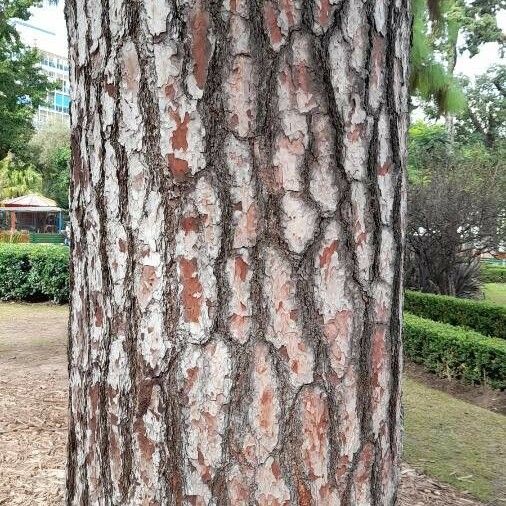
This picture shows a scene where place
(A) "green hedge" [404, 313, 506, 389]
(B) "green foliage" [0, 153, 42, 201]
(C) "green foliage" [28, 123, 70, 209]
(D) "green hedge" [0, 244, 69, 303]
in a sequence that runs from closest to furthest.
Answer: (A) "green hedge" [404, 313, 506, 389] < (D) "green hedge" [0, 244, 69, 303] < (B) "green foliage" [0, 153, 42, 201] < (C) "green foliage" [28, 123, 70, 209]

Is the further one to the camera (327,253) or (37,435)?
(37,435)

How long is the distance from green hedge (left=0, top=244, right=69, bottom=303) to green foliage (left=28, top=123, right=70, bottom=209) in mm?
28409

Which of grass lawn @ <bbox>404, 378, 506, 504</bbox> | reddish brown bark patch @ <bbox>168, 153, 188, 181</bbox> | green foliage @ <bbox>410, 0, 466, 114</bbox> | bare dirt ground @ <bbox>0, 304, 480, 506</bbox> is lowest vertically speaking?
grass lawn @ <bbox>404, 378, 506, 504</bbox>

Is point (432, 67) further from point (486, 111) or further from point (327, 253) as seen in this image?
point (486, 111)

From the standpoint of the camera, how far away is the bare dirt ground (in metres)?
3.10

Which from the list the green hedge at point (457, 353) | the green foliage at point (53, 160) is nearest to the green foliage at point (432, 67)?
the green hedge at point (457, 353)

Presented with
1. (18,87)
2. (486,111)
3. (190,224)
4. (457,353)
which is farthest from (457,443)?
(486,111)

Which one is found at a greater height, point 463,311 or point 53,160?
point 53,160

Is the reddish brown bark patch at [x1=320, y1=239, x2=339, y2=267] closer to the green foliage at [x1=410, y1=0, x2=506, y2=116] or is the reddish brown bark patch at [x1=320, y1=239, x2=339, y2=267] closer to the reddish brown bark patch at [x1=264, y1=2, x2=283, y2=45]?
the reddish brown bark patch at [x1=264, y1=2, x2=283, y2=45]

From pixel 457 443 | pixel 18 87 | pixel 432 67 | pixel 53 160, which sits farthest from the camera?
pixel 53 160

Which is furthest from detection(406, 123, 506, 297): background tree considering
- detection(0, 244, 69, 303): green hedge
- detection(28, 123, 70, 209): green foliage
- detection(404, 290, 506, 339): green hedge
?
detection(28, 123, 70, 209): green foliage

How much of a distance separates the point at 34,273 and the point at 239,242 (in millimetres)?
11614

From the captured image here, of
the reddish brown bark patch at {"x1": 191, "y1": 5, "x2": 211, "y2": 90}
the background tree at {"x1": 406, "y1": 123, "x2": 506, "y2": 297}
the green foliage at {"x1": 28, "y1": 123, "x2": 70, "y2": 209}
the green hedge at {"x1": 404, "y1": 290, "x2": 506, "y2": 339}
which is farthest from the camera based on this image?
the green foliage at {"x1": 28, "y1": 123, "x2": 70, "y2": 209}

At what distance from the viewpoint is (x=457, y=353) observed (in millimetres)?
6895
